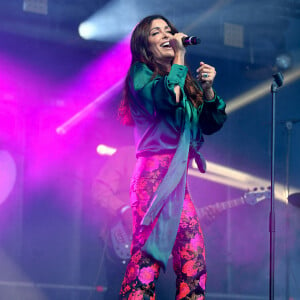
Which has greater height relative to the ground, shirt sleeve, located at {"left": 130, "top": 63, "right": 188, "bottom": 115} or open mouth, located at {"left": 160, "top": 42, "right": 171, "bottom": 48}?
open mouth, located at {"left": 160, "top": 42, "right": 171, "bottom": 48}

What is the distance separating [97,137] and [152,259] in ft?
10.7

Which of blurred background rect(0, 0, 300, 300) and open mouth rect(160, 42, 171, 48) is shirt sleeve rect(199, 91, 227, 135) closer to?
open mouth rect(160, 42, 171, 48)

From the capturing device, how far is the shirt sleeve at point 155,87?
182 centimetres

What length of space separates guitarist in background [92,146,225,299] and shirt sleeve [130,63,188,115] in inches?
83.5

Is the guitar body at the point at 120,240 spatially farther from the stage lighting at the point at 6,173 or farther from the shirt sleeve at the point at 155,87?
the shirt sleeve at the point at 155,87

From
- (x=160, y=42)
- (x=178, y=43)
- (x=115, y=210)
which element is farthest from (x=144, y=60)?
(x=115, y=210)

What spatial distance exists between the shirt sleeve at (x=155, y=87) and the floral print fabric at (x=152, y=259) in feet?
0.70

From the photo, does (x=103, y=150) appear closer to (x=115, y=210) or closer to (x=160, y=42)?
(x=115, y=210)

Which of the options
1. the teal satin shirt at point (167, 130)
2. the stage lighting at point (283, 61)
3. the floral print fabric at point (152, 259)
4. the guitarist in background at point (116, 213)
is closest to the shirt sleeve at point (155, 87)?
the teal satin shirt at point (167, 130)

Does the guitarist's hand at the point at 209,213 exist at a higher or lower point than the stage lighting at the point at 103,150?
lower

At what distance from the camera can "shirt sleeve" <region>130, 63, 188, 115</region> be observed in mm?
1816

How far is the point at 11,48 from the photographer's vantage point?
15.4ft

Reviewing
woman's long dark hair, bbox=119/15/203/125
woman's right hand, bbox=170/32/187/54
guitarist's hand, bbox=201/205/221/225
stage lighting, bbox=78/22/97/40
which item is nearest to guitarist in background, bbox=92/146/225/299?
guitarist's hand, bbox=201/205/221/225

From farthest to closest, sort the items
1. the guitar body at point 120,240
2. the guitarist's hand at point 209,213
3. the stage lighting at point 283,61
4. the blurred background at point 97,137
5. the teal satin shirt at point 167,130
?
the stage lighting at point 283,61 < the blurred background at point 97,137 < the guitarist's hand at point 209,213 < the guitar body at point 120,240 < the teal satin shirt at point 167,130
